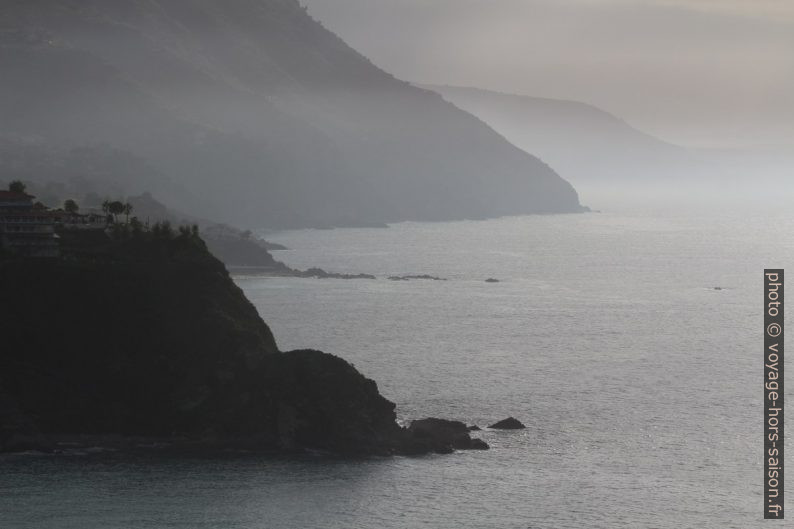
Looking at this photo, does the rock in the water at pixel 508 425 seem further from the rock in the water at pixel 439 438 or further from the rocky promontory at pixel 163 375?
the rocky promontory at pixel 163 375

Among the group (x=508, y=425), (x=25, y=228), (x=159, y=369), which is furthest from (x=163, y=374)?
(x=508, y=425)

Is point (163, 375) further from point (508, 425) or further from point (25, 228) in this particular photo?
point (508, 425)

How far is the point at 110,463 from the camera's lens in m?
114

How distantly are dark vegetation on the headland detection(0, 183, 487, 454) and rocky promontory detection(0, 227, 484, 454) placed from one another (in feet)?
0.33

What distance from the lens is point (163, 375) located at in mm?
122625

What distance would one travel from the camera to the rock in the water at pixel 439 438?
120 metres

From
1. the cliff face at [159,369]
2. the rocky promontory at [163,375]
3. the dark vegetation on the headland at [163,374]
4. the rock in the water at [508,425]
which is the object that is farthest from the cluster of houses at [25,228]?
the rock in the water at [508,425]

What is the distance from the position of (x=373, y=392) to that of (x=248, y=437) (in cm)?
1222

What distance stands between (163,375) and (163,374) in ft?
0.50

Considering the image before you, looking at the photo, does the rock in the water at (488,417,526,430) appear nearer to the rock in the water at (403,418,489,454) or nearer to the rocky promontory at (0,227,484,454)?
the rock in the water at (403,418,489,454)

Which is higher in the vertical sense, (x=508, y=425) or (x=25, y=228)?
(x=25, y=228)

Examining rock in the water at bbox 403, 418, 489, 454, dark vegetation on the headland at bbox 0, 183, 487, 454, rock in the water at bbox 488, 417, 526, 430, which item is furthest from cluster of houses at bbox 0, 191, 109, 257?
rock in the water at bbox 488, 417, 526, 430

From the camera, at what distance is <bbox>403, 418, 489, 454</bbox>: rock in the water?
120 meters

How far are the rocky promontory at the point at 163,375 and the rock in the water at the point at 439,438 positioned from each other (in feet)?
0.56
